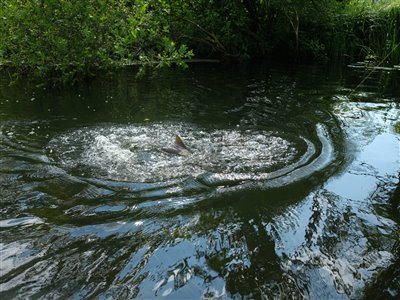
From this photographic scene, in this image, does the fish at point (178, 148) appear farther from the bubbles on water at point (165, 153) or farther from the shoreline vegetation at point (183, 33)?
the shoreline vegetation at point (183, 33)

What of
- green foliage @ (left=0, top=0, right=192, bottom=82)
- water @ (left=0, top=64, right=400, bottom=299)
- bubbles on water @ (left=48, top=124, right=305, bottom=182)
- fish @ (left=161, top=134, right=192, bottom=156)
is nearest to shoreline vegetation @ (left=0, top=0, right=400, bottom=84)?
green foliage @ (left=0, top=0, right=192, bottom=82)

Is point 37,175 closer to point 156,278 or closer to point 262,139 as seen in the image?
point 156,278

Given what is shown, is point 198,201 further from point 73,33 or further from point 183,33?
point 183,33

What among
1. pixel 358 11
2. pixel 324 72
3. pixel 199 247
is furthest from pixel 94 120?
pixel 358 11

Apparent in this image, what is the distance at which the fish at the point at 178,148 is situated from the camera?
565 cm

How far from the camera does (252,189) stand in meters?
4.65

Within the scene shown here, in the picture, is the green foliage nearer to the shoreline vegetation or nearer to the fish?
the shoreline vegetation

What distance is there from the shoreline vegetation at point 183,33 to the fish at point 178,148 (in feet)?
9.06

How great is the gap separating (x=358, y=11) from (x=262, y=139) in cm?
1066

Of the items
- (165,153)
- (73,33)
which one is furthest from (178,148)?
(73,33)

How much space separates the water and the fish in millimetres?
118

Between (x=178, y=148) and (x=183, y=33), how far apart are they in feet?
26.7

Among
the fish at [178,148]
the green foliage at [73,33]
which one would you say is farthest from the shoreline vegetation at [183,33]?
the fish at [178,148]

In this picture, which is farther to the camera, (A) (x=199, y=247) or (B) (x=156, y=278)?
(A) (x=199, y=247)
